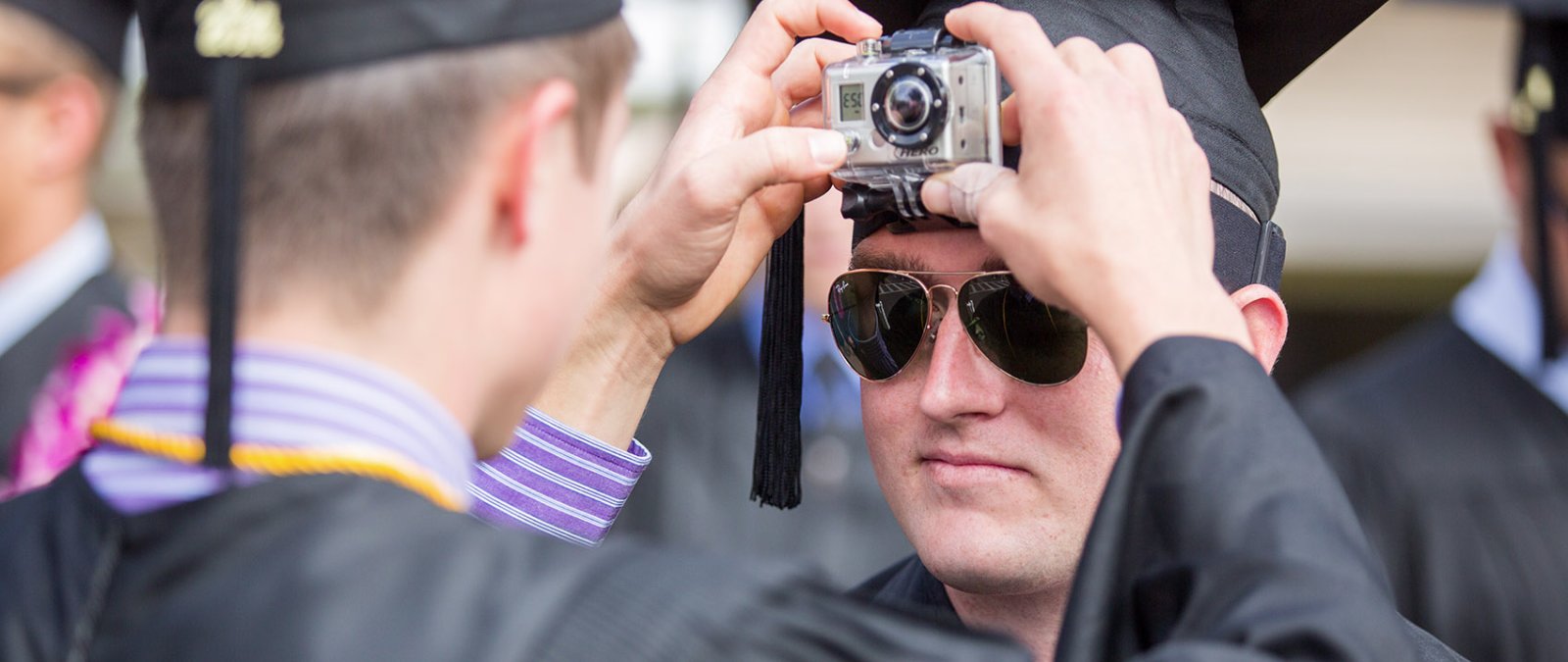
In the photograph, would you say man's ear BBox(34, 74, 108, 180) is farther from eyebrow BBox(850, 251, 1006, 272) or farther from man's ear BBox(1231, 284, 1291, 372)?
man's ear BBox(1231, 284, 1291, 372)

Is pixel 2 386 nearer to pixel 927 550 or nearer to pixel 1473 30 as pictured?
pixel 927 550

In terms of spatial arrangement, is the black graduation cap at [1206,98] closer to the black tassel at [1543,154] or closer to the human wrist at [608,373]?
the human wrist at [608,373]

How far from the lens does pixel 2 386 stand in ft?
14.1

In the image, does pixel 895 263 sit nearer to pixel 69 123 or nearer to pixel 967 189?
pixel 967 189

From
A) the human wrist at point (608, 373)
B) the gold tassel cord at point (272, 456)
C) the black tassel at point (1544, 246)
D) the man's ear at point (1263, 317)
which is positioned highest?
the gold tassel cord at point (272, 456)

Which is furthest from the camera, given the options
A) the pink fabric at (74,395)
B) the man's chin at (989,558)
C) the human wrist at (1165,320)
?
the pink fabric at (74,395)

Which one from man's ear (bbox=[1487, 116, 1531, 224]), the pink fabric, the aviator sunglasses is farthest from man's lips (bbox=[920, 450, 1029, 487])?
man's ear (bbox=[1487, 116, 1531, 224])

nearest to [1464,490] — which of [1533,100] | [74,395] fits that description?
[1533,100]

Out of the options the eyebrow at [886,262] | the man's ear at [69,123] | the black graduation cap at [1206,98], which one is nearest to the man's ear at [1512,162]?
the black graduation cap at [1206,98]

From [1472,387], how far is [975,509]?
9.09 feet

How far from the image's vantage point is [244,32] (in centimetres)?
158

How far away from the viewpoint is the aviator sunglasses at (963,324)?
2320 millimetres

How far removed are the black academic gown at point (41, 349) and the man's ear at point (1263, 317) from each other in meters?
2.92

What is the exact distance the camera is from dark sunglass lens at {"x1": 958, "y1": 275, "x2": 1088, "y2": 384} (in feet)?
7.57
